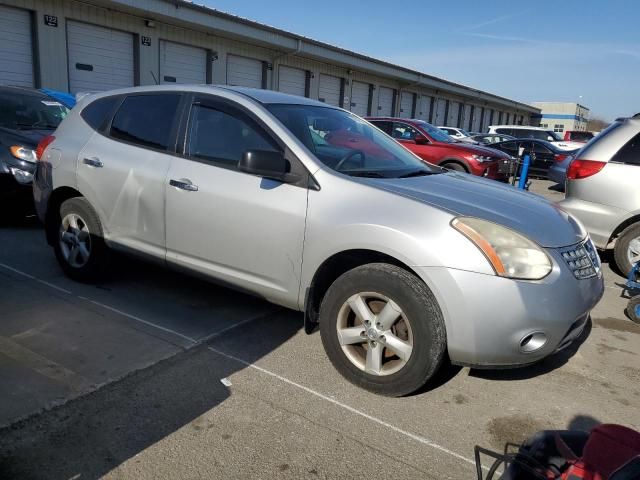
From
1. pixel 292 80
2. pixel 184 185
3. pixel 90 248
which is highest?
pixel 292 80

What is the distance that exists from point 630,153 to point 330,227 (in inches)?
169

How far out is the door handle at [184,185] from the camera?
3675 millimetres

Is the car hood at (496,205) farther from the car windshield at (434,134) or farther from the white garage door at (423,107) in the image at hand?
the white garage door at (423,107)

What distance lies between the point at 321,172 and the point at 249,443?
1.62 metres

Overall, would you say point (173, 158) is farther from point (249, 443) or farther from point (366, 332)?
point (249, 443)

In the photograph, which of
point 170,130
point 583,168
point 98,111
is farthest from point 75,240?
point 583,168

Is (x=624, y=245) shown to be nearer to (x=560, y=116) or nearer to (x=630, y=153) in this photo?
(x=630, y=153)

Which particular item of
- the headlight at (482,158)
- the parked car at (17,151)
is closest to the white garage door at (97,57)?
the parked car at (17,151)

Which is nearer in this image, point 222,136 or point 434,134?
point 222,136

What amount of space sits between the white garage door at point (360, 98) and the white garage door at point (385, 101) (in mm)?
1471

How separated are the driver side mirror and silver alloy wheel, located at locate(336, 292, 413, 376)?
920 millimetres

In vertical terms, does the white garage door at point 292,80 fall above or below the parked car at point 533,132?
above

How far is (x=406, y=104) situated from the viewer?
34.8 metres

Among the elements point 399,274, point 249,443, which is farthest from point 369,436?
point 399,274
